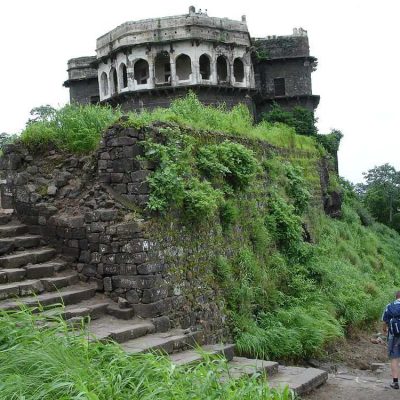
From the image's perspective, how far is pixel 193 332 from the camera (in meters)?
6.48

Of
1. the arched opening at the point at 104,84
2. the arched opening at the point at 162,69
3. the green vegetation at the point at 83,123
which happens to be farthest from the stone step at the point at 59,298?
the arched opening at the point at 104,84

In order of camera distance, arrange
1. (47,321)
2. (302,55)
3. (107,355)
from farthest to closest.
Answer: (302,55), (47,321), (107,355)

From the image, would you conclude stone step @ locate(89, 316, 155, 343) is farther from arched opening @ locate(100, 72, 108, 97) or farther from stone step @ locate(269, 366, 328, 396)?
arched opening @ locate(100, 72, 108, 97)

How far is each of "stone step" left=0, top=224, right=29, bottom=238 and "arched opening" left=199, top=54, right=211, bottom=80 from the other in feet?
70.7

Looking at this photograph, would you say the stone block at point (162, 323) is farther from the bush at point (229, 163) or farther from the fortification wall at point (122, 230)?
the bush at point (229, 163)

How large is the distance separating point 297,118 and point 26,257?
23565 mm

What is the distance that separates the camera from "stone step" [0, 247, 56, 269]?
6.50 metres

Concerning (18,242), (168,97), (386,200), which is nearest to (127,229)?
(18,242)

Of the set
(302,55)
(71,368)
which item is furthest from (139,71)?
(71,368)

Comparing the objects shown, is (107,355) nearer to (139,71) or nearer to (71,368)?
(71,368)

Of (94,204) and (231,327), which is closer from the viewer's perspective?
(94,204)

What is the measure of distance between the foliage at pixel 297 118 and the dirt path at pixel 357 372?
19231mm

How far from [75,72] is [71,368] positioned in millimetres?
30640

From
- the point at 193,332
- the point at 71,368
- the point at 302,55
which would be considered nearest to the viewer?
the point at 71,368
